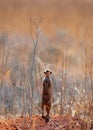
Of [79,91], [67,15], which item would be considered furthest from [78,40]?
[79,91]

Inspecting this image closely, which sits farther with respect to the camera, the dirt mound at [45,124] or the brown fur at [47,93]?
the brown fur at [47,93]

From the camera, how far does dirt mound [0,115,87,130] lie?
5.81 metres

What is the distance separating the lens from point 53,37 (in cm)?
1634

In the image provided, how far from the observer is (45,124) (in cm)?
584

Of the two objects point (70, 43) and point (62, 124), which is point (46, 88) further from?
point (70, 43)

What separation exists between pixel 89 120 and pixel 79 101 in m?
→ 0.97

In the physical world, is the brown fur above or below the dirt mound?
above

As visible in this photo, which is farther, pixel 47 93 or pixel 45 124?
pixel 47 93

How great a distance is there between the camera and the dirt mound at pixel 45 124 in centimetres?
581

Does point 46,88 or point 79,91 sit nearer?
point 46,88

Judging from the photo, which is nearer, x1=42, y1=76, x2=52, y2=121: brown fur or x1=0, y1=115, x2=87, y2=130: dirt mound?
x1=0, y1=115, x2=87, y2=130: dirt mound

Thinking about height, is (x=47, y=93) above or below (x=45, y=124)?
above

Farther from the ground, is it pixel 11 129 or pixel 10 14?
pixel 10 14

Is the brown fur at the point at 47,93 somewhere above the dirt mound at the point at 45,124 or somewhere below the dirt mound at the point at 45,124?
above
